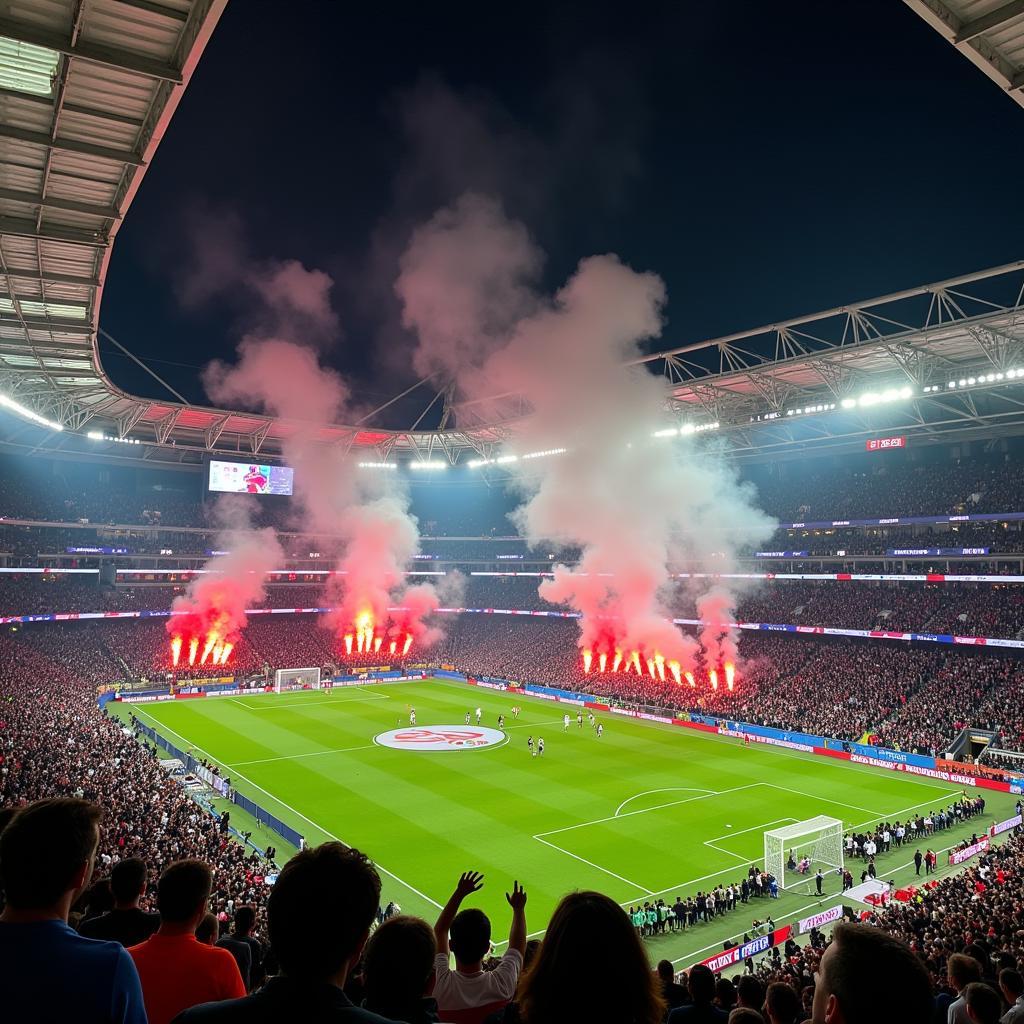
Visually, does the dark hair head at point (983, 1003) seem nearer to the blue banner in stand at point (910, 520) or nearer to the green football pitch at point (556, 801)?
the green football pitch at point (556, 801)

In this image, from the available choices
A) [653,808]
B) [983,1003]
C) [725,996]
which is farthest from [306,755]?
[983,1003]

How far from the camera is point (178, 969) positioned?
3242 millimetres

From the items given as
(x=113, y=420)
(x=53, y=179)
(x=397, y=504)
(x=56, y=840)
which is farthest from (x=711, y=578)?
(x=56, y=840)

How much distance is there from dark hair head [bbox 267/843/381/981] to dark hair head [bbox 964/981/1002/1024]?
4683mm

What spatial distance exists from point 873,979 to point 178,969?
2771 mm

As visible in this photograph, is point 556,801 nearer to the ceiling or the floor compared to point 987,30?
nearer to the floor

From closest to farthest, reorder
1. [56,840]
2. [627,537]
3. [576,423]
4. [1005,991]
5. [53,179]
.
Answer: [56,840]
[1005,991]
[53,179]
[576,423]
[627,537]

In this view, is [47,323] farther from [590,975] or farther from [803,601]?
[803,601]

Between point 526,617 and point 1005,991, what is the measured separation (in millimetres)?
67029

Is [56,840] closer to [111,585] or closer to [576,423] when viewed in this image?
[576,423]

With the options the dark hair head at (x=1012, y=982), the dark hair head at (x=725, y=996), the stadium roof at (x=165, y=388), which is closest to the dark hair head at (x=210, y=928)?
the dark hair head at (x=725, y=996)

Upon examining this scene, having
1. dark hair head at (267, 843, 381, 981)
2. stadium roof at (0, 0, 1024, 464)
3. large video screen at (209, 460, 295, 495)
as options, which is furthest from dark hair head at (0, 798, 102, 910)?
large video screen at (209, 460, 295, 495)

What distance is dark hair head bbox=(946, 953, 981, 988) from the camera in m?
6.00

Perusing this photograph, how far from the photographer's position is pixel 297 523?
7381 cm
